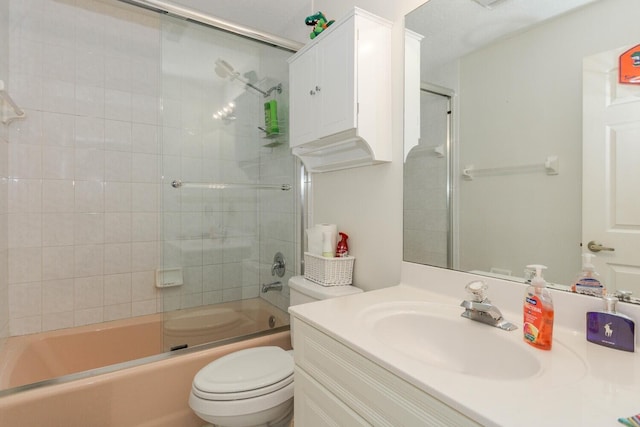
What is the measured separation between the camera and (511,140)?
0.99 metres

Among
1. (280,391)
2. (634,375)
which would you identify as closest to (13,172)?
(280,391)

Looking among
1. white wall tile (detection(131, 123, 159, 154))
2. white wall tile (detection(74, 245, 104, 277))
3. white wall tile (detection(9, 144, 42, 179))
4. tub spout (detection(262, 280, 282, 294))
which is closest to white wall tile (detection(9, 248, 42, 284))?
white wall tile (detection(74, 245, 104, 277))

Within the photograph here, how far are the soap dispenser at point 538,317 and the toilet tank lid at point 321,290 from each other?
0.79 meters

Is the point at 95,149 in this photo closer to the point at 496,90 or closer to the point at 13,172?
the point at 13,172

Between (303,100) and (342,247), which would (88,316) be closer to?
(342,247)

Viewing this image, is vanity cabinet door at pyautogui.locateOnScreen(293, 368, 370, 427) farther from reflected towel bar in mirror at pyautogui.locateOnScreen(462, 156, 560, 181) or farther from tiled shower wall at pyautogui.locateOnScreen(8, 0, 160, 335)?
tiled shower wall at pyautogui.locateOnScreen(8, 0, 160, 335)

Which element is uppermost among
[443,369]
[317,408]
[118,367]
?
[443,369]

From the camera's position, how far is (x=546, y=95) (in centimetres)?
90

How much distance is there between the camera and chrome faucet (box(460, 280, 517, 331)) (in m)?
0.87

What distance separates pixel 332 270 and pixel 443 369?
36.4 inches

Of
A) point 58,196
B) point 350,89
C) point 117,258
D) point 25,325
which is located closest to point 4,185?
point 58,196

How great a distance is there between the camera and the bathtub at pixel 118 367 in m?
1.26

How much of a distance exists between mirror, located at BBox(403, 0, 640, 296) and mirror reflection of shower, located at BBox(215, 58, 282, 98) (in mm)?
924

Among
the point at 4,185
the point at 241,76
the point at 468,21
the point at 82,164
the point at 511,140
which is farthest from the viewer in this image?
the point at 82,164
